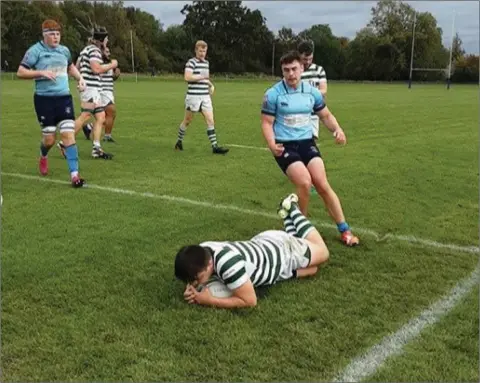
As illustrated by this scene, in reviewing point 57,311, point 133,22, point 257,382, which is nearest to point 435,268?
point 257,382

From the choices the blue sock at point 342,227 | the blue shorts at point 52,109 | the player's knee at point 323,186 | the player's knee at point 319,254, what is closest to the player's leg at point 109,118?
the blue shorts at point 52,109

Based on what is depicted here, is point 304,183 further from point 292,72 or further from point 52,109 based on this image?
point 52,109

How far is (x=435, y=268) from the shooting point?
4.87 m

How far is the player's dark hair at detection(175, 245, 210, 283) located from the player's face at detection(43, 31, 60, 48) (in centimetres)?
494

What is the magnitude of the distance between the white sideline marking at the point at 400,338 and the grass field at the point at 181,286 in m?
0.06

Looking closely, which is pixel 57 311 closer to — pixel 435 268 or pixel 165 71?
pixel 435 268

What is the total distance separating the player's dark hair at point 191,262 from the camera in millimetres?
3879

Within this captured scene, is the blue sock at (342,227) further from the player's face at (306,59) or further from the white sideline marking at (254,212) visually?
the player's face at (306,59)

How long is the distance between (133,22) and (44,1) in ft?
70.8

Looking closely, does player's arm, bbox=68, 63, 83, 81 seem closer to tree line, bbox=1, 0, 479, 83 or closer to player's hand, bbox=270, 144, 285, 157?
player's hand, bbox=270, 144, 285, 157

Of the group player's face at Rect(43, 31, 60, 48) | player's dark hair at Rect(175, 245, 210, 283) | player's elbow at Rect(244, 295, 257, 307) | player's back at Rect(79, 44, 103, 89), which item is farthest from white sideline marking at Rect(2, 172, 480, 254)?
player's back at Rect(79, 44, 103, 89)

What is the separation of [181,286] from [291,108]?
81.8 inches

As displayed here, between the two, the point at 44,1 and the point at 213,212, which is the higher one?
the point at 44,1

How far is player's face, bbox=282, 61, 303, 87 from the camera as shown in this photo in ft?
17.4
